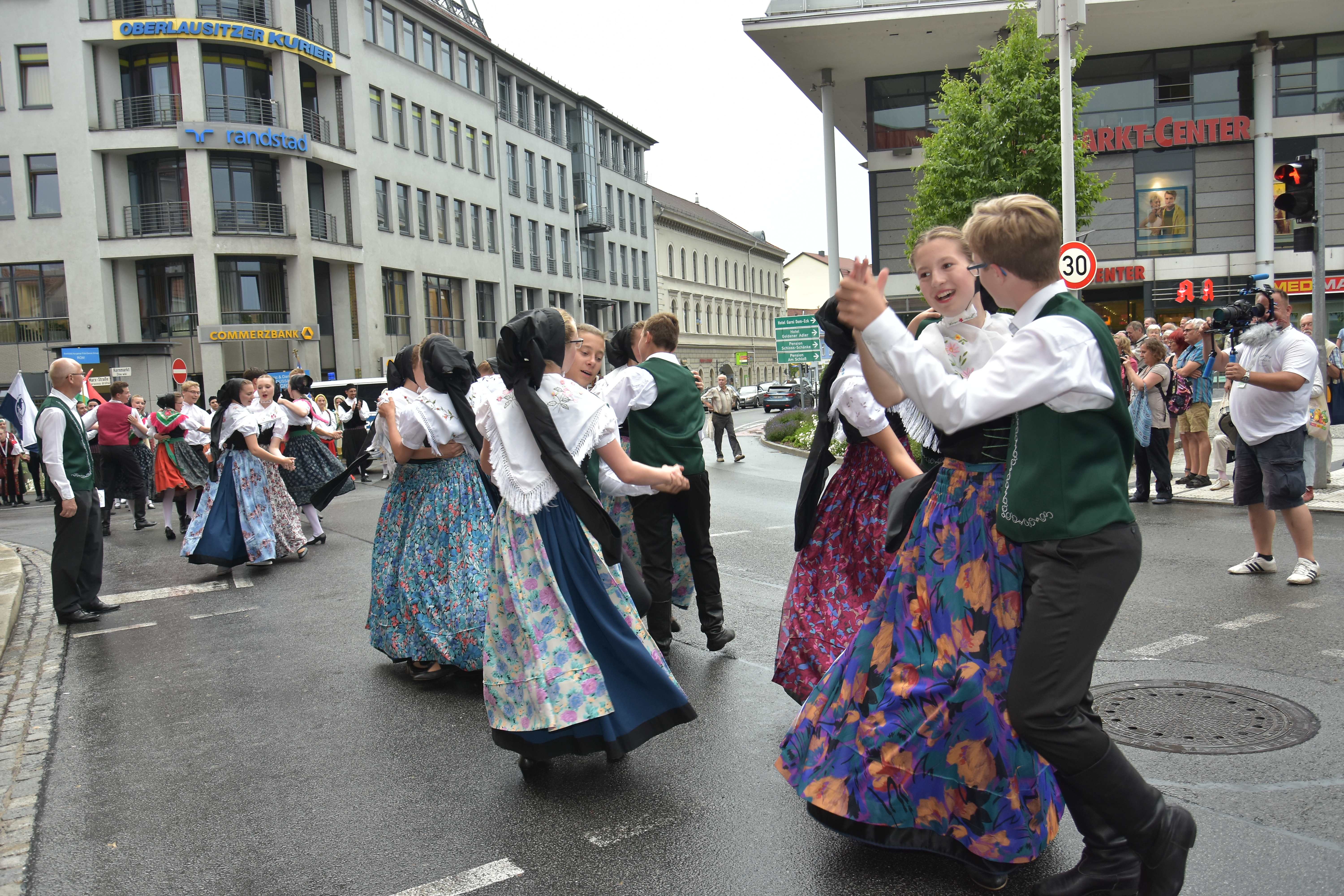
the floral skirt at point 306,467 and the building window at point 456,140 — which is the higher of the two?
the building window at point 456,140

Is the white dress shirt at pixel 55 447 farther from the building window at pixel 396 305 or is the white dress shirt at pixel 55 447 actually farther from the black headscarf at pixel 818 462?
the building window at pixel 396 305

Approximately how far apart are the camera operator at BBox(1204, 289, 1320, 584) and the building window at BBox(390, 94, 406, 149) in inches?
1591

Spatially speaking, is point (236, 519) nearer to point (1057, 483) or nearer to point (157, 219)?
point (1057, 483)

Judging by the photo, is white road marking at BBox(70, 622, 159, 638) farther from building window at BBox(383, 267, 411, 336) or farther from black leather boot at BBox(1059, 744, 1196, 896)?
building window at BBox(383, 267, 411, 336)

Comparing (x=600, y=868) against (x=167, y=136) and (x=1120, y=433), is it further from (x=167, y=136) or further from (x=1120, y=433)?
(x=167, y=136)

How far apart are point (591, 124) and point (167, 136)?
2943 cm

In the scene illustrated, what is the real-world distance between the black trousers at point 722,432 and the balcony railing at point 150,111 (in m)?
25.5

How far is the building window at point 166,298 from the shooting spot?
120 ft

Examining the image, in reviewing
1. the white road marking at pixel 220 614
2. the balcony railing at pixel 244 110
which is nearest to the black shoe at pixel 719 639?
the white road marking at pixel 220 614

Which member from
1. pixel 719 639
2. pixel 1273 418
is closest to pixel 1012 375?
pixel 719 639

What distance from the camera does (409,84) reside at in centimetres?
4359

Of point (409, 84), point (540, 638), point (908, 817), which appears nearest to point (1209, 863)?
point (908, 817)

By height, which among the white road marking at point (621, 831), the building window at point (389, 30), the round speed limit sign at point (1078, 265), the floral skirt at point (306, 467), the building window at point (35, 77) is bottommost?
the white road marking at point (621, 831)

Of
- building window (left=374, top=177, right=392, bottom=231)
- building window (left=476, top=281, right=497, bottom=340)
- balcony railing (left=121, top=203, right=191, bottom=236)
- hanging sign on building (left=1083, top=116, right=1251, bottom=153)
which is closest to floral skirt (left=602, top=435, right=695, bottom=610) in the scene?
hanging sign on building (left=1083, top=116, right=1251, bottom=153)
